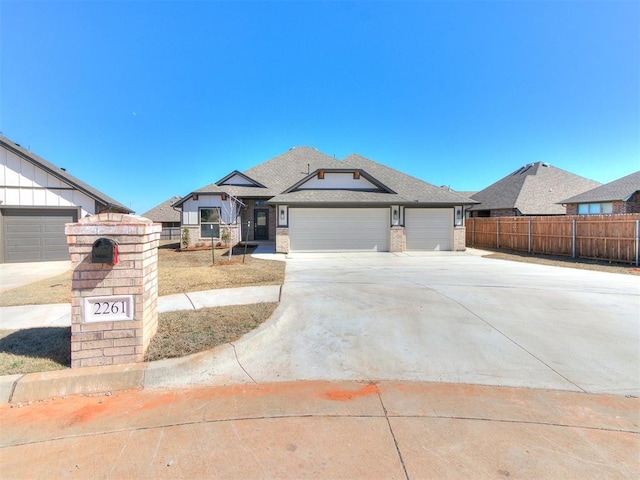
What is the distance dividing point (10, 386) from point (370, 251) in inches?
574

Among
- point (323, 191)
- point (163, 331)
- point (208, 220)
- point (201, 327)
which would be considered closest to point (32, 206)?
point (208, 220)

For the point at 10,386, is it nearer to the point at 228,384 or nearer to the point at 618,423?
the point at 228,384

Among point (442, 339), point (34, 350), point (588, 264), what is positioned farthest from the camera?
point (588, 264)

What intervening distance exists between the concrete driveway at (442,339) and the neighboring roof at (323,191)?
29.2 feet

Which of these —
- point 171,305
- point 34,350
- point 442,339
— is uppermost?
point 171,305

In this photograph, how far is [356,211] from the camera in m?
16.5

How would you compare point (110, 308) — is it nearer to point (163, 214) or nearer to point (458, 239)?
point (458, 239)

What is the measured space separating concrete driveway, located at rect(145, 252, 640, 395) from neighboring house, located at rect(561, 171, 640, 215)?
54.0 feet

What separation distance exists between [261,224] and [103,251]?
18.4 m

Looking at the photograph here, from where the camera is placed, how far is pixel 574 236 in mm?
14242

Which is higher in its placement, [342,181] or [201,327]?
[342,181]

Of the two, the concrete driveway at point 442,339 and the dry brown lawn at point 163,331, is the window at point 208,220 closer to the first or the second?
the dry brown lawn at point 163,331

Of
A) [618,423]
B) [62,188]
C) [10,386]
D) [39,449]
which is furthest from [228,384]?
[62,188]

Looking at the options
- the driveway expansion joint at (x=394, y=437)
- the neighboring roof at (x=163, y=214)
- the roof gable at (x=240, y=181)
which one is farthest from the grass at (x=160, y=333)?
the neighboring roof at (x=163, y=214)
